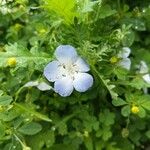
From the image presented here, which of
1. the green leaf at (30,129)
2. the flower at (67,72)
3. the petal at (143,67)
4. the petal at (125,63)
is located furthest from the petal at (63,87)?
the petal at (143,67)

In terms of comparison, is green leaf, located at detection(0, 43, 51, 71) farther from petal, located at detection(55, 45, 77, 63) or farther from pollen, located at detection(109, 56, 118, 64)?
pollen, located at detection(109, 56, 118, 64)

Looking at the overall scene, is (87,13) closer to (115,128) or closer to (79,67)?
(79,67)

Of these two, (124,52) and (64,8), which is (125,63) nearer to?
(124,52)

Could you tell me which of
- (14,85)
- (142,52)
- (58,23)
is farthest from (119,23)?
(14,85)

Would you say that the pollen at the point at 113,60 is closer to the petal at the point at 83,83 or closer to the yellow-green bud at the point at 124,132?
the petal at the point at 83,83

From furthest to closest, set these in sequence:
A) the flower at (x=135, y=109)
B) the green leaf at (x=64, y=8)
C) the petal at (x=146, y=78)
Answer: the petal at (x=146, y=78) < the flower at (x=135, y=109) < the green leaf at (x=64, y=8)

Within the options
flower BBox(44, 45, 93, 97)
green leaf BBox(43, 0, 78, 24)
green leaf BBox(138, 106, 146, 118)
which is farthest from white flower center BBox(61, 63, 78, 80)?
green leaf BBox(138, 106, 146, 118)
